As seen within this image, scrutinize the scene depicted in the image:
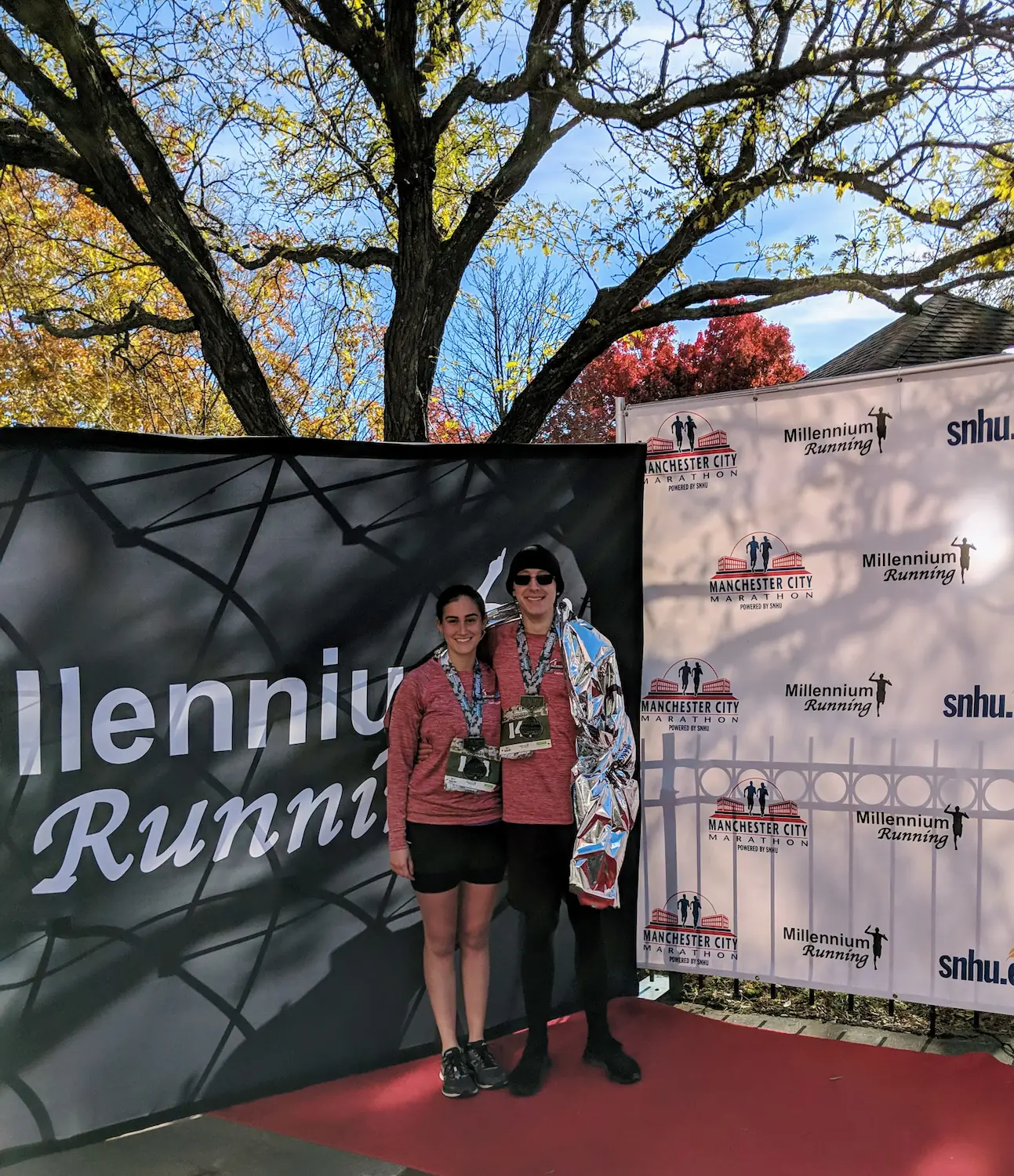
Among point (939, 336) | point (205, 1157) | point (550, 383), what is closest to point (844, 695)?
point (205, 1157)

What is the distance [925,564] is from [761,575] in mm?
632

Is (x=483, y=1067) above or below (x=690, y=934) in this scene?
below

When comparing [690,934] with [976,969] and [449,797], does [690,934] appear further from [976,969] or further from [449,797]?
[449,797]

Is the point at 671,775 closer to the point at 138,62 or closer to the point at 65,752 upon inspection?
the point at 65,752

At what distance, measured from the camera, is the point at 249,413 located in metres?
5.79

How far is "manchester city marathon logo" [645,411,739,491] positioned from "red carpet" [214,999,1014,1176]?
92.4 inches

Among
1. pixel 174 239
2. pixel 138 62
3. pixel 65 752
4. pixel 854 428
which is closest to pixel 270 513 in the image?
pixel 65 752

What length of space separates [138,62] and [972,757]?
713 cm

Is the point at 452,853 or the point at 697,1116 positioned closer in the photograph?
the point at 697,1116

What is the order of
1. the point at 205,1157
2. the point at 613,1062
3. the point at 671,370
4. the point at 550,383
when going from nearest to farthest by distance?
the point at 205,1157 < the point at 613,1062 < the point at 550,383 < the point at 671,370

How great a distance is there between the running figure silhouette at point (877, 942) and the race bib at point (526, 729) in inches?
63.9

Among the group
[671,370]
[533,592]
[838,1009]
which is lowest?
[838,1009]

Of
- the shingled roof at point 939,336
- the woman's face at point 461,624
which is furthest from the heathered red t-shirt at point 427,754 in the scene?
the shingled roof at point 939,336

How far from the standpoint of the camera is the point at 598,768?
2.86 m
